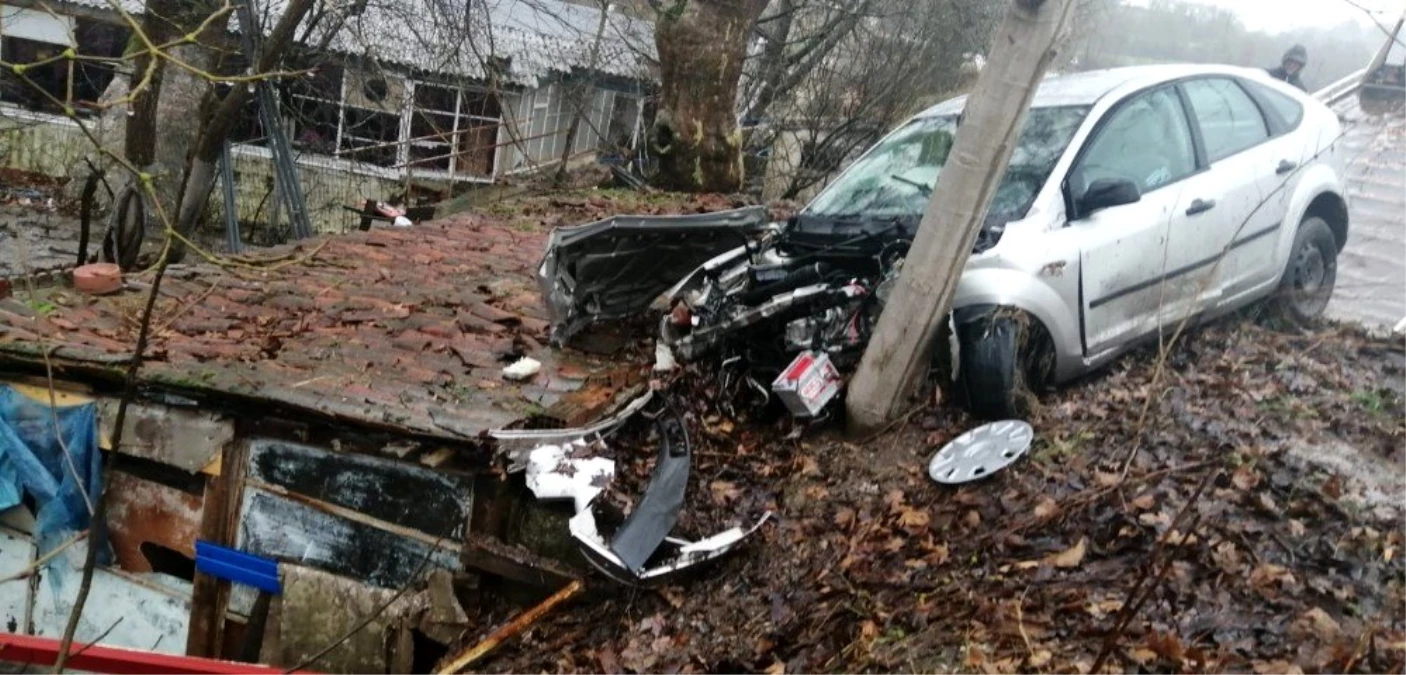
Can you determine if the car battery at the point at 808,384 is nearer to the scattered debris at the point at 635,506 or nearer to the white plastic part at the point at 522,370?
the scattered debris at the point at 635,506

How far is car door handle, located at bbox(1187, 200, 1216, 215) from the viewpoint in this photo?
6.18m

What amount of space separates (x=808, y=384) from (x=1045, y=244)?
143cm

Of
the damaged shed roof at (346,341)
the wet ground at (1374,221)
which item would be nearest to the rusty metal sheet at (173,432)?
the damaged shed roof at (346,341)

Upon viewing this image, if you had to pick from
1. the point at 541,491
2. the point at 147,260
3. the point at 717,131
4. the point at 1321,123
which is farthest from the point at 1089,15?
the point at 541,491

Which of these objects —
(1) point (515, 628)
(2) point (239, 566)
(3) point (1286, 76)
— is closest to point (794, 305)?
(1) point (515, 628)

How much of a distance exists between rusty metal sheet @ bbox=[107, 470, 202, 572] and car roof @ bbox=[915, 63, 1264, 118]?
5.15 metres

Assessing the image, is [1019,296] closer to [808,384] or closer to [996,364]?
[996,364]

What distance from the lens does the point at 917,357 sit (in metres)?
5.59

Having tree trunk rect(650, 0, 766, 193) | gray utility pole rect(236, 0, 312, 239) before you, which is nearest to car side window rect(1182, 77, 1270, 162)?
tree trunk rect(650, 0, 766, 193)

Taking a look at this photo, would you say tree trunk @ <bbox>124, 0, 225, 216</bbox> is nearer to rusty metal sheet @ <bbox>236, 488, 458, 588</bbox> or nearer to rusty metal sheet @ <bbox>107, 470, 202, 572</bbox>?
rusty metal sheet @ <bbox>107, 470, 202, 572</bbox>

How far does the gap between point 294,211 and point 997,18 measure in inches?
609

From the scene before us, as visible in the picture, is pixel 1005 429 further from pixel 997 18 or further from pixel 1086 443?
pixel 997 18

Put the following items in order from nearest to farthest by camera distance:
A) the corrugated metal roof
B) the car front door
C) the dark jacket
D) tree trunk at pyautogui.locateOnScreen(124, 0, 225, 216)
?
the car front door → the dark jacket → tree trunk at pyautogui.locateOnScreen(124, 0, 225, 216) → the corrugated metal roof

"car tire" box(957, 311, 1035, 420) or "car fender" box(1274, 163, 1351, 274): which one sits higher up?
"car fender" box(1274, 163, 1351, 274)
